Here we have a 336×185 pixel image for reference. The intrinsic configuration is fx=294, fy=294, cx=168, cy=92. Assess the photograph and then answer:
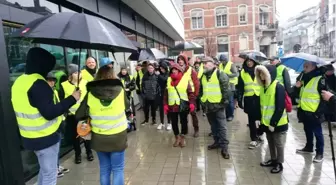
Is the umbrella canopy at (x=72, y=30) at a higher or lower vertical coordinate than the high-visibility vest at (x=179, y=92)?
higher

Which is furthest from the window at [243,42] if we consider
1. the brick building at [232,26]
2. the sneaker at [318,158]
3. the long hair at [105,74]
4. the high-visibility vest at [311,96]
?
the long hair at [105,74]

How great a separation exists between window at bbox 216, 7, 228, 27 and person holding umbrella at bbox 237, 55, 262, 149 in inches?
1623

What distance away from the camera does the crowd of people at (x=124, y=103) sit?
123 inches

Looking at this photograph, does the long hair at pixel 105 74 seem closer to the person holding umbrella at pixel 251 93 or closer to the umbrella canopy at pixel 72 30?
the umbrella canopy at pixel 72 30

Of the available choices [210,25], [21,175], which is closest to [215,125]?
[21,175]

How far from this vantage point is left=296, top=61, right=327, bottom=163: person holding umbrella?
5.02 metres

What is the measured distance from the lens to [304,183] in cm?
434

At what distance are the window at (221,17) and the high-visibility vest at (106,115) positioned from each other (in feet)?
146

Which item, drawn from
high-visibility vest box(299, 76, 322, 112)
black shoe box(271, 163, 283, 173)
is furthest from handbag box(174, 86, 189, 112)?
high-visibility vest box(299, 76, 322, 112)

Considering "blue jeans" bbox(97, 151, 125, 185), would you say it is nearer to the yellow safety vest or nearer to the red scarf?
the yellow safety vest

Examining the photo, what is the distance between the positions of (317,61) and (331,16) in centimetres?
7283

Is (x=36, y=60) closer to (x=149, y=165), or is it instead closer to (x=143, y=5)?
(x=149, y=165)

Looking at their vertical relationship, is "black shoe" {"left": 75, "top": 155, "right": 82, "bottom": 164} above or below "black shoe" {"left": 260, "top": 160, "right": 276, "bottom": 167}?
above

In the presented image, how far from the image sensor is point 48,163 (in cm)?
327
